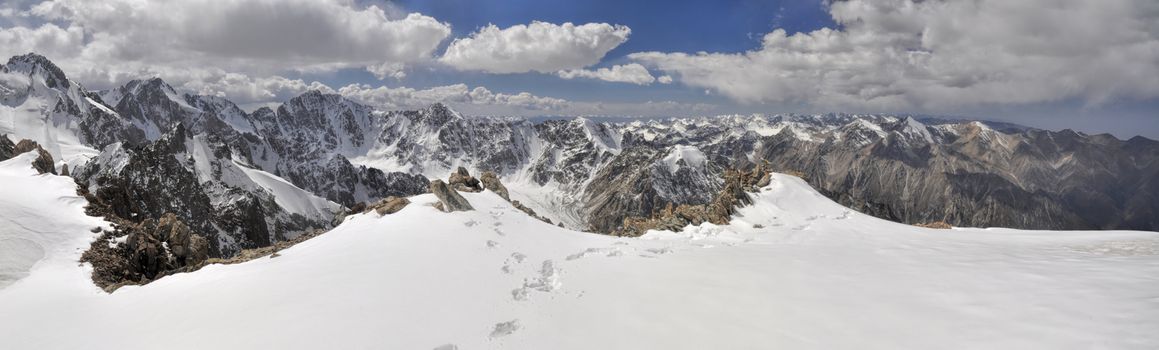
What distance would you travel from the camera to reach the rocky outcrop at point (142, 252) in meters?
18.4

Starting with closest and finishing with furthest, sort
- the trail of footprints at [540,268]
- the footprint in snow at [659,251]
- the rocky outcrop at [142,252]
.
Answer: the trail of footprints at [540,268] → the rocky outcrop at [142,252] → the footprint in snow at [659,251]

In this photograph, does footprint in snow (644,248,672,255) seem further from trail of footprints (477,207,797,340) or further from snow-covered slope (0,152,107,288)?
snow-covered slope (0,152,107,288)

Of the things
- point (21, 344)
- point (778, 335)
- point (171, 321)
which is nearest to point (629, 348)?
point (778, 335)

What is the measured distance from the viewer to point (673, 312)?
36.7ft

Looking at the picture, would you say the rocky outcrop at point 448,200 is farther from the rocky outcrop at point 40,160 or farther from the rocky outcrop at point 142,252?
the rocky outcrop at point 40,160

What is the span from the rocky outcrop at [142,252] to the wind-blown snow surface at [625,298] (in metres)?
0.88

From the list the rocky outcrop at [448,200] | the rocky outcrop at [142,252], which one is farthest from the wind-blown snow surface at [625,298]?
the rocky outcrop at [448,200]

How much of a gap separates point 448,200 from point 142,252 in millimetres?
13374

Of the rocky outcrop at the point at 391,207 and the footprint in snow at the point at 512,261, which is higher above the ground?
the rocky outcrop at the point at 391,207

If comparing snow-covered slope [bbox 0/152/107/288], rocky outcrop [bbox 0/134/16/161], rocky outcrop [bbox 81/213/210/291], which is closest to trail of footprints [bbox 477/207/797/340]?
A: rocky outcrop [bbox 81/213/210/291]

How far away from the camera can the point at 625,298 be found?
41.2 feet

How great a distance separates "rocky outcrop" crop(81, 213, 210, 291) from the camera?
18359mm

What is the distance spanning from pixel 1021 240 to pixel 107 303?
31524 mm

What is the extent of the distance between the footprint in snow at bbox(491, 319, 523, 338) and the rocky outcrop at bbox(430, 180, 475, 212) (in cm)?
1603
